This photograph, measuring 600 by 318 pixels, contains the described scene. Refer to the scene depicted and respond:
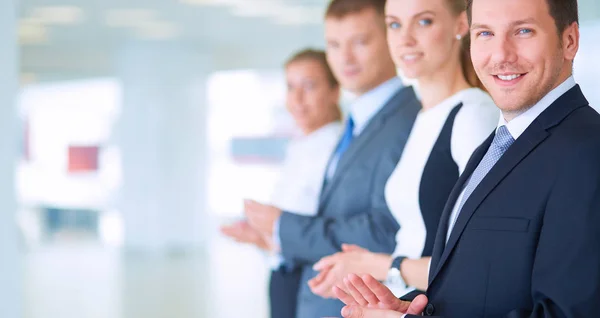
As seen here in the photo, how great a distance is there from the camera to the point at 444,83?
2271mm

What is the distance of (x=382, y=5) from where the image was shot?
2.93 metres

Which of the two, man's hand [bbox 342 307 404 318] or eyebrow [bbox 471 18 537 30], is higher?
eyebrow [bbox 471 18 537 30]

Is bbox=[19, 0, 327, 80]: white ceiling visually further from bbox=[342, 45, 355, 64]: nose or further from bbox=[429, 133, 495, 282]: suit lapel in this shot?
bbox=[429, 133, 495, 282]: suit lapel

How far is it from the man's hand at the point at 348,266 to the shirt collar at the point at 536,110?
0.83 m

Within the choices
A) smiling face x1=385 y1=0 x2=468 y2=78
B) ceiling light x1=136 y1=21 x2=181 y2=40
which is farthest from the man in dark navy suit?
ceiling light x1=136 y1=21 x2=181 y2=40

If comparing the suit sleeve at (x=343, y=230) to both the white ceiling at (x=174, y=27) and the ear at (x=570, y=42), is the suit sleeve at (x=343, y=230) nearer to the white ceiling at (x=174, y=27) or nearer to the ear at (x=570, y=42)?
the ear at (x=570, y=42)

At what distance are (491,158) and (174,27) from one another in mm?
11734

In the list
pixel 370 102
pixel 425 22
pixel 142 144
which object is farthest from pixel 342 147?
pixel 142 144

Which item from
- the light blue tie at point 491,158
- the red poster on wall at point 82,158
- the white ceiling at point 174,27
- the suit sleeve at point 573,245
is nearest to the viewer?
the suit sleeve at point 573,245

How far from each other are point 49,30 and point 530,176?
12.8 m

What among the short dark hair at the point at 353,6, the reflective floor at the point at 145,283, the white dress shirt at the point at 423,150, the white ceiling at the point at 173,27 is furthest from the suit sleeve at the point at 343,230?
the white ceiling at the point at 173,27

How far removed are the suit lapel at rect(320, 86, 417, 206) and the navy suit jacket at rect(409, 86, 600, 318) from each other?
1.12 metres

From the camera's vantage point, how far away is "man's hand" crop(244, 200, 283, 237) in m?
2.87

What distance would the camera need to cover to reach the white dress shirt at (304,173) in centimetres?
344
